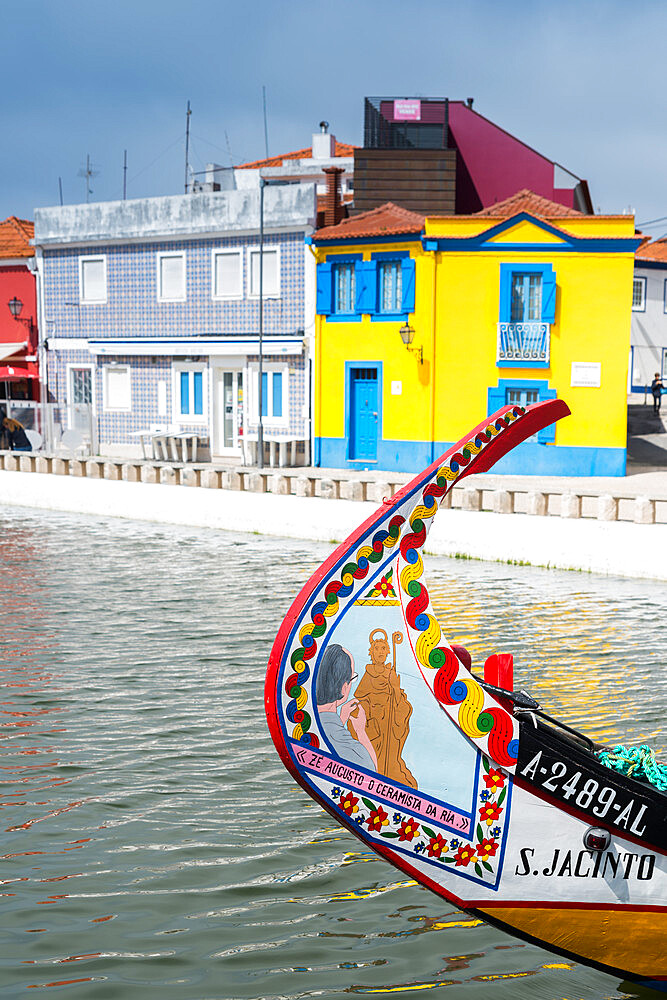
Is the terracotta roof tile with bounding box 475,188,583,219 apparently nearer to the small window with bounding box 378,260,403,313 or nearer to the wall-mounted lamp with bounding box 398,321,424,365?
the small window with bounding box 378,260,403,313

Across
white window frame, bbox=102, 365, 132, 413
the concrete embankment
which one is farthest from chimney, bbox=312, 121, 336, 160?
the concrete embankment

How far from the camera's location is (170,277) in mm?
30750

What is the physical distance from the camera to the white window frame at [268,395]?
2880cm

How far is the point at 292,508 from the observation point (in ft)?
68.6

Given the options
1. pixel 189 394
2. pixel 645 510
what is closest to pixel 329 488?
pixel 645 510

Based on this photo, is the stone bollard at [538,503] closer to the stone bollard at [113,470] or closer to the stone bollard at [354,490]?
the stone bollard at [354,490]

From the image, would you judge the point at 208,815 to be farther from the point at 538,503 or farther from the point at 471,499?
the point at 471,499

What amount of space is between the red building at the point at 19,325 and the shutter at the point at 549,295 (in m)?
16.4

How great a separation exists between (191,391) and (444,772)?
26.2 m

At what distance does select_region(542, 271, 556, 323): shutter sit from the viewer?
25453mm

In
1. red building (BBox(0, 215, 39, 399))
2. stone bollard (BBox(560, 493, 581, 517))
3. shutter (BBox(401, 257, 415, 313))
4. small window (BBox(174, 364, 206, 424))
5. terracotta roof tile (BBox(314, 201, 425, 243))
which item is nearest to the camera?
stone bollard (BBox(560, 493, 581, 517))

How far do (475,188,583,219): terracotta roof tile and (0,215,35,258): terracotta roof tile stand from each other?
15277mm

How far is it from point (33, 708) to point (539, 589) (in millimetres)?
8649

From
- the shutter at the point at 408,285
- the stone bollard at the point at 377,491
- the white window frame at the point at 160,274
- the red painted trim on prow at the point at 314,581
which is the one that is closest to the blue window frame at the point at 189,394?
the white window frame at the point at 160,274
